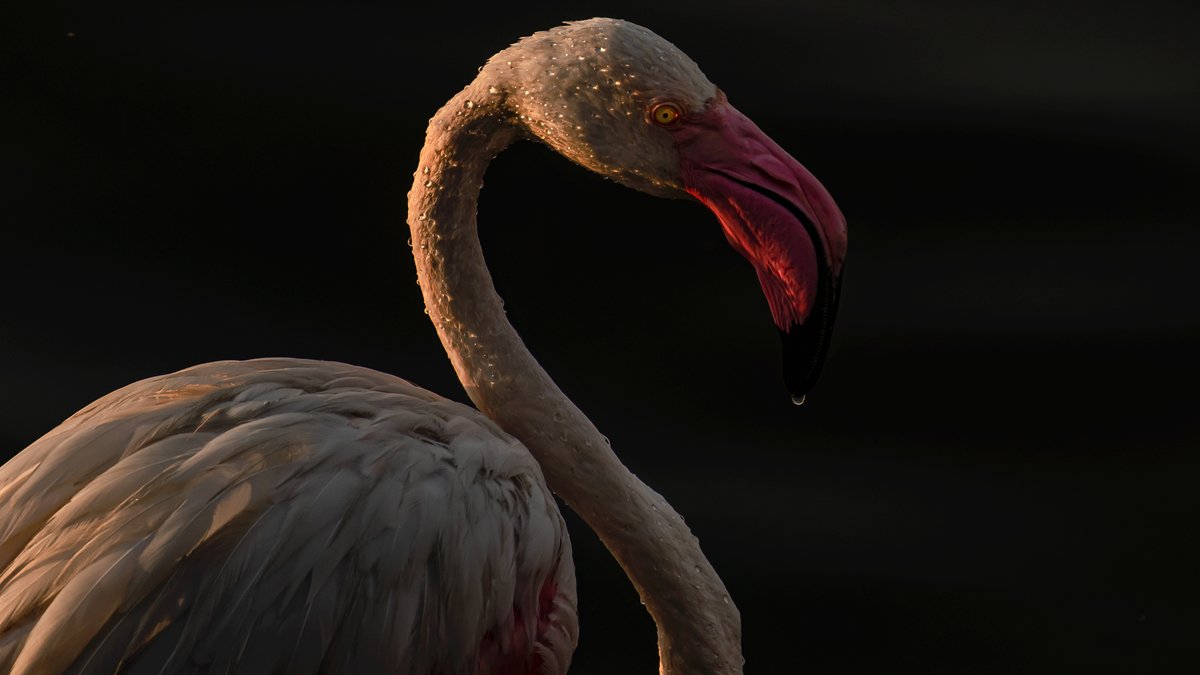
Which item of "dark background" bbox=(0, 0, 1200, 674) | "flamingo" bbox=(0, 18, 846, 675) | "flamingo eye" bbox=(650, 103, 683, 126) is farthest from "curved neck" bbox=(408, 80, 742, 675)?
"dark background" bbox=(0, 0, 1200, 674)

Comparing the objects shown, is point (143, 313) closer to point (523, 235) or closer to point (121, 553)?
point (523, 235)

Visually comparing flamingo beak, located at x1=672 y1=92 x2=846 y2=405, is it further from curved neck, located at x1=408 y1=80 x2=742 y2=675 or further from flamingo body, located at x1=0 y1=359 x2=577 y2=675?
flamingo body, located at x1=0 y1=359 x2=577 y2=675

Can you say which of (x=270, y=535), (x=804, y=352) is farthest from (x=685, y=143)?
(x=270, y=535)

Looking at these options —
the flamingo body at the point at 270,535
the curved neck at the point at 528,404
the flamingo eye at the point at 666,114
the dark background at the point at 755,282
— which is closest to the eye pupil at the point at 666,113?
the flamingo eye at the point at 666,114

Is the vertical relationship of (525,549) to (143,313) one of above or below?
above

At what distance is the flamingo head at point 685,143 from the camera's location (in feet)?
9.11

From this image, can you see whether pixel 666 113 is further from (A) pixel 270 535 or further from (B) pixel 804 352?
(A) pixel 270 535

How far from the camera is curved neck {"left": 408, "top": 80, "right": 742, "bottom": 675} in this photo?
9.78 ft

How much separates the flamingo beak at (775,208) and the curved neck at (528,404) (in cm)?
39

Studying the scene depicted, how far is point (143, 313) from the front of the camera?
4.90m

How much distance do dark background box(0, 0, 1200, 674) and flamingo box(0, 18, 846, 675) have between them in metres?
1.35

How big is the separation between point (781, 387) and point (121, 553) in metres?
2.68

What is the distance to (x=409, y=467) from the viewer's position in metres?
2.75

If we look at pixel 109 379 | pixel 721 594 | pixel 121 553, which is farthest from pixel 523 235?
pixel 121 553
